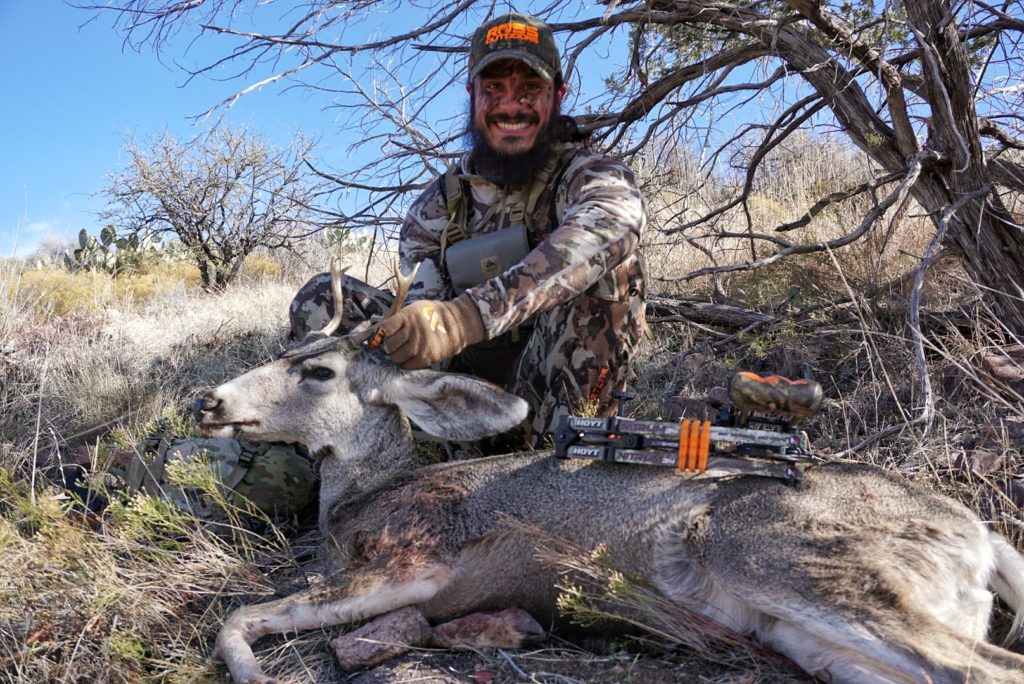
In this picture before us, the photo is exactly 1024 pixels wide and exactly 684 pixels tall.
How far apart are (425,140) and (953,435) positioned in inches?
157

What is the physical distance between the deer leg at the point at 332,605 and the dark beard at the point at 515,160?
250 cm

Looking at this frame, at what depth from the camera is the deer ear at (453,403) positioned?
3641mm

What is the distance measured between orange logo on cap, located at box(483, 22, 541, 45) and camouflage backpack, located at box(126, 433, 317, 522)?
8.18 ft

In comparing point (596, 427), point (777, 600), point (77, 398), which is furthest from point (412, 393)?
point (77, 398)

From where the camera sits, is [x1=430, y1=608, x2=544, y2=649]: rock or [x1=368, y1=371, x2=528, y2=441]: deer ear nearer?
[x1=430, y1=608, x2=544, y2=649]: rock

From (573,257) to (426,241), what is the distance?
5.23 feet

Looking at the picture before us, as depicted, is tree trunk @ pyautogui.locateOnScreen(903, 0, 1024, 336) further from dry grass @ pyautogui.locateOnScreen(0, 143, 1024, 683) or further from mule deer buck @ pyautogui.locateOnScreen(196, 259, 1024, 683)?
mule deer buck @ pyautogui.locateOnScreen(196, 259, 1024, 683)

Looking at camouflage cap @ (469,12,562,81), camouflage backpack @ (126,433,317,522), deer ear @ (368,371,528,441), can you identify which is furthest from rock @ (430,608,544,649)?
camouflage cap @ (469,12,562,81)

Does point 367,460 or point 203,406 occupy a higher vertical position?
point 203,406

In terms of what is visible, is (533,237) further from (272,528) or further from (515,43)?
(272,528)

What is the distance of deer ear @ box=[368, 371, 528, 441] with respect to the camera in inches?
143

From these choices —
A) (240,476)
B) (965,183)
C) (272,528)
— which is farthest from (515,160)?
(965,183)

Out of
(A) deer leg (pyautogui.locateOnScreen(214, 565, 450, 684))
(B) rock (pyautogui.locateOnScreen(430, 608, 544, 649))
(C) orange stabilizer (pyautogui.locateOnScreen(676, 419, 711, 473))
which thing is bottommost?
(B) rock (pyautogui.locateOnScreen(430, 608, 544, 649))

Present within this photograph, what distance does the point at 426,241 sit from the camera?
17.7 feet
